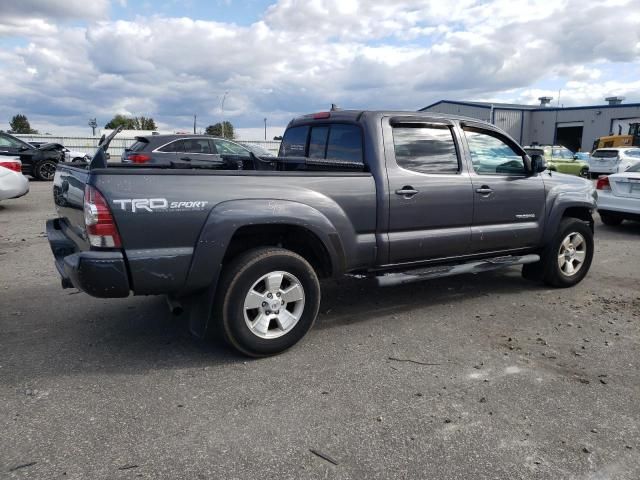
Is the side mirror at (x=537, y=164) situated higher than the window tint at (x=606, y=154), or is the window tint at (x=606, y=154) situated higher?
the window tint at (x=606, y=154)

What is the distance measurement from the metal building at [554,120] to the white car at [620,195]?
39072 millimetres

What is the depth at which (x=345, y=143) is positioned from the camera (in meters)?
4.73

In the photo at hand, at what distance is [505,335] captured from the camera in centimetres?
445

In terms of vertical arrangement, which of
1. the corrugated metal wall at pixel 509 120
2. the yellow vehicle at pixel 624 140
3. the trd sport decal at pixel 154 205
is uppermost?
the corrugated metal wall at pixel 509 120

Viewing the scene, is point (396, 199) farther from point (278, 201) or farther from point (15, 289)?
point (15, 289)

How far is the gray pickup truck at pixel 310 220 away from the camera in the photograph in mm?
3402

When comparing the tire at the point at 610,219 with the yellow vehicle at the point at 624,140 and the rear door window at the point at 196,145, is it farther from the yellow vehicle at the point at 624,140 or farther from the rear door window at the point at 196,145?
the yellow vehicle at the point at 624,140

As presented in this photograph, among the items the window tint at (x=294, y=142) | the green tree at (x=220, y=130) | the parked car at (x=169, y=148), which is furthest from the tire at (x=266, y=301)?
the green tree at (x=220, y=130)

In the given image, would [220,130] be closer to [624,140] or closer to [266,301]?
[624,140]

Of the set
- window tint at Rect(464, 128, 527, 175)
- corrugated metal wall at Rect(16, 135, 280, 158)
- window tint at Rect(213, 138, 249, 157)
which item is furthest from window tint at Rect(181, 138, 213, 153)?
corrugated metal wall at Rect(16, 135, 280, 158)

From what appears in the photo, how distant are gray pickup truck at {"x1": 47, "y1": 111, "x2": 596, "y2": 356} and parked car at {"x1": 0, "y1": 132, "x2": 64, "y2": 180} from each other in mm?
14384

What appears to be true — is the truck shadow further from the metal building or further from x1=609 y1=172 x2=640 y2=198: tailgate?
the metal building

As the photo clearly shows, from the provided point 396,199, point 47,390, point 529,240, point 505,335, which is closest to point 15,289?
point 47,390

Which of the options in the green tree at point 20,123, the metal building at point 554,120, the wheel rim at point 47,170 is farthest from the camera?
the green tree at point 20,123
